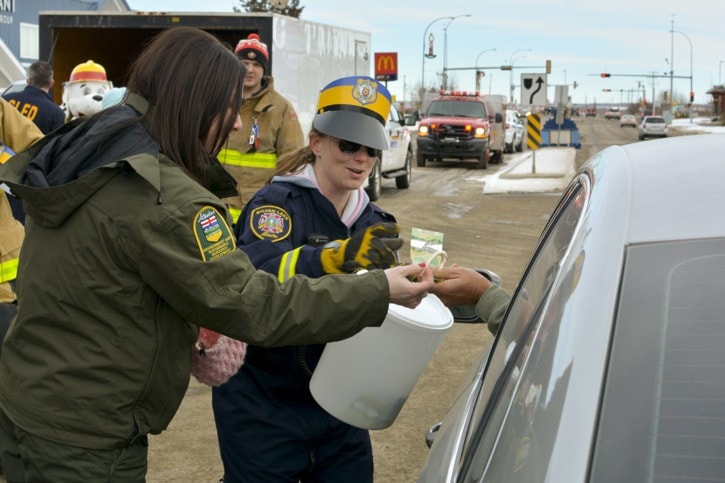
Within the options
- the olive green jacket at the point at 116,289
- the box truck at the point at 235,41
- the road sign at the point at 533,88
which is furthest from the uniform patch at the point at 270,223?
the road sign at the point at 533,88

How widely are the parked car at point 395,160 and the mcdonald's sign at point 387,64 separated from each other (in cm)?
471

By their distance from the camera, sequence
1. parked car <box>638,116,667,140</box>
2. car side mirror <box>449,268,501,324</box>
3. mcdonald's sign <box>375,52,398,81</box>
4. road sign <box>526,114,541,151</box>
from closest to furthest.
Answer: car side mirror <box>449,268,501,324</box>, road sign <box>526,114,541,151</box>, mcdonald's sign <box>375,52,398,81</box>, parked car <box>638,116,667,140</box>

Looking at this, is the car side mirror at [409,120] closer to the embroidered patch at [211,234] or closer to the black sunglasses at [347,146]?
the black sunglasses at [347,146]

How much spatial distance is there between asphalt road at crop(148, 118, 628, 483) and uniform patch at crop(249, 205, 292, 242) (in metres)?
2.22

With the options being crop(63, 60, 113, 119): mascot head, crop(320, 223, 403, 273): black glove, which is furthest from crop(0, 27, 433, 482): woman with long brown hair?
crop(63, 60, 113, 119): mascot head

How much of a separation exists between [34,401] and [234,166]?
15.8 ft

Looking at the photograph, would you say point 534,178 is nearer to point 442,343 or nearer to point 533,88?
point 533,88

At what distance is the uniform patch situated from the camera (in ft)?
9.41

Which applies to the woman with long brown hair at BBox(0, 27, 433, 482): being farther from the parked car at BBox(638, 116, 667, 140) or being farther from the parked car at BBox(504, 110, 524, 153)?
the parked car at BBox(638, 116, 667, 140)

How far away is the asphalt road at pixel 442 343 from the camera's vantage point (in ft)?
16.4

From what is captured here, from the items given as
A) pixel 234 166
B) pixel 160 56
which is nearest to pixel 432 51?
pixel 234 166

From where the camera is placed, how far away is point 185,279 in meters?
2.13

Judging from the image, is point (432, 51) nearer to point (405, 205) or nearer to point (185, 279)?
point (405, 205)

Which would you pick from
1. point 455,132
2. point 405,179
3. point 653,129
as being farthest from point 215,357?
point 653,129
